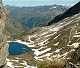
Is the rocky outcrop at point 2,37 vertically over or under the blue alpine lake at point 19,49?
over

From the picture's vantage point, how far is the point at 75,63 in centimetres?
1530

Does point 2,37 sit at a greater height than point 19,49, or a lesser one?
greater

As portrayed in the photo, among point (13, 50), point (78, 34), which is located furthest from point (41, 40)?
point (78, 34)

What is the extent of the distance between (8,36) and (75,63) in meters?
4.04

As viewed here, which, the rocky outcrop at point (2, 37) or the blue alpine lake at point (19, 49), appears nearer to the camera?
the rocky outcrop at point (2, 37)

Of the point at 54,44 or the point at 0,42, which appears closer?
the point at 0,42

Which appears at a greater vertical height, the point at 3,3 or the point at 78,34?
the point at 3,3

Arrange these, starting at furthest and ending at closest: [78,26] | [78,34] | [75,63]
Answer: [78,26] < [78,34] < [75,63]

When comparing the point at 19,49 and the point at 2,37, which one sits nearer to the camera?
the point at 2,37

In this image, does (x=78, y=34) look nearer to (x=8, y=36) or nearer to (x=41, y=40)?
(x=41, y=40)

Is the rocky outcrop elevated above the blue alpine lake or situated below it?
above

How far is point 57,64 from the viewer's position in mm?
14141

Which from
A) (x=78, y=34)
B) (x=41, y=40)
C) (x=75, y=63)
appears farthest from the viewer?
(x=41, y=40)

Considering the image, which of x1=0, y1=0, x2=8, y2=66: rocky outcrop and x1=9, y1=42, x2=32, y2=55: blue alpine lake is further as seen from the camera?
x1=9, y1=42, x2=32, y2=55: blue alpine lake
